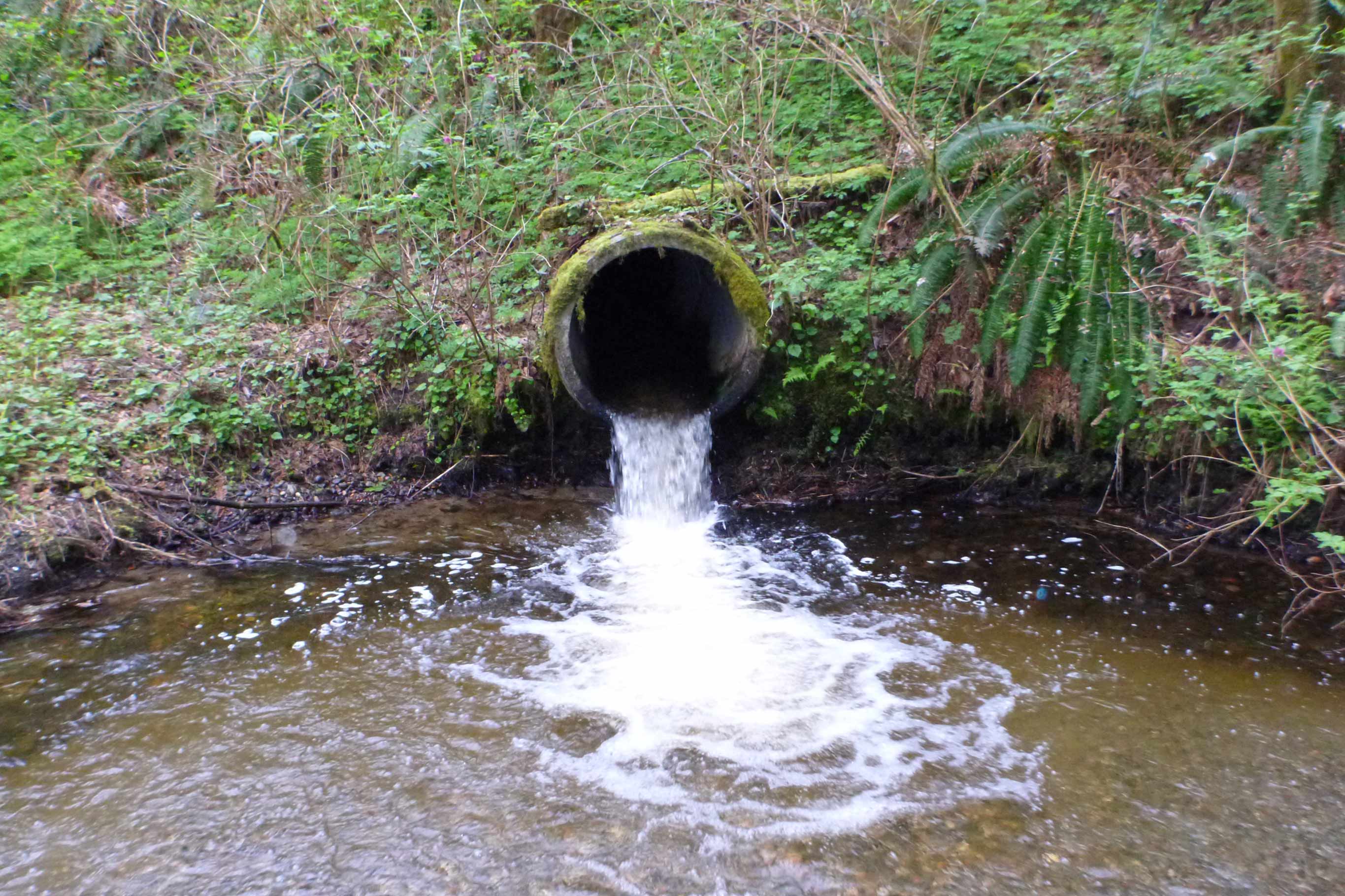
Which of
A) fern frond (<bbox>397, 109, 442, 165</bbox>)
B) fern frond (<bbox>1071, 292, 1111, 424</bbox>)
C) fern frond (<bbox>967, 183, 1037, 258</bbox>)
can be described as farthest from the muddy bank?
fern frond (<bbox>397, 109, 442, 165</bbox>)

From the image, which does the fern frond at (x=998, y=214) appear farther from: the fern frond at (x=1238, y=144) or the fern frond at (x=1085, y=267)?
the fern frond at (x=1238, y=144)

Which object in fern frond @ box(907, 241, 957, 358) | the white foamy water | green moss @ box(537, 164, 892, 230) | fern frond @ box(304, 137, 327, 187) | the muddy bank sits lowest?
the white foamy water

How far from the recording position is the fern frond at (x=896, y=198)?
612 centimetres

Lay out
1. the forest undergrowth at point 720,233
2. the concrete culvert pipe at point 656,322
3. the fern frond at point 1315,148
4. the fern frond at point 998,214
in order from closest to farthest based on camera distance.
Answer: the fern frond at point 1315,148 → the forest undergrowth at point 720,233 → the fern frond at point 998,214 → the concrete culvert pipe at point 656,322

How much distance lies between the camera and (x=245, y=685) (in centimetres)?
420

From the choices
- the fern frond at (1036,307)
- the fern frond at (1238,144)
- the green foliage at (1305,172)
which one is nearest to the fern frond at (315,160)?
the fern frond at (1036,307)

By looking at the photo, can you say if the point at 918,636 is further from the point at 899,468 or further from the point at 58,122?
the point at 58,122

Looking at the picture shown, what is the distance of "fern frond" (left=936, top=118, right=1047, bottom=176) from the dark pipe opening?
195 centimetres

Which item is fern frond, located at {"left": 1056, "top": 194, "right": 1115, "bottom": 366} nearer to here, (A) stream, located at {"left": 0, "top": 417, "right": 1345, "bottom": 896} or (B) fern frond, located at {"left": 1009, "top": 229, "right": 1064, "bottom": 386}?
(B) fern frond, located at {"left": 1009, "top": 229, "right": 1064, "bottom": 386}

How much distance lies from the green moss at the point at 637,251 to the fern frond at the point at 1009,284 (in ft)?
5.48

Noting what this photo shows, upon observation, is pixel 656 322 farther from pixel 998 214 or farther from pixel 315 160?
pixel 998 214

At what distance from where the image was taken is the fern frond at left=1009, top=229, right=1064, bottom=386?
5.61m

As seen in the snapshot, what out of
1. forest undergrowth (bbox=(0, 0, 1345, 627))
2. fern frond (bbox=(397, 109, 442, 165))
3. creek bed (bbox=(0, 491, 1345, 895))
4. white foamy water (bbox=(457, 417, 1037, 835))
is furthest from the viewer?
fern frond (bbox=(397, 109, 442, 165))

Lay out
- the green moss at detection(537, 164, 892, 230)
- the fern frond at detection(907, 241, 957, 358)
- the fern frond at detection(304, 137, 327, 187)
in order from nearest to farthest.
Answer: the fern frond at detection(907, 241, 957, 358)
the green moss at detection(537, 164, 892, 230)
the fern frond at detection(304, 137, 327, 187)
